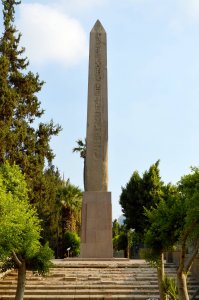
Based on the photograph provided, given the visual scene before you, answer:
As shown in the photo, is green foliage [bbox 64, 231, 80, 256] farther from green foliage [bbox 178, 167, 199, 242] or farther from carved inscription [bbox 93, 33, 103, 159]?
green foliage [bbox 178, 167, 199, 242]

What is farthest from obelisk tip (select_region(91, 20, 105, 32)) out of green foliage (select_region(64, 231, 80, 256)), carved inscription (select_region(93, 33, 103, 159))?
green foliage (select_region(64, 231, 80, 256))

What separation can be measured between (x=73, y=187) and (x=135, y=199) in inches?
209

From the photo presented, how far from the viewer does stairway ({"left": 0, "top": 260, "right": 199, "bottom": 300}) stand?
9.71 m

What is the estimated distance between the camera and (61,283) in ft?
34.9

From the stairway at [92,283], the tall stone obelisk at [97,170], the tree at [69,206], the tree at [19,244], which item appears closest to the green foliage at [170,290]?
the stairway at [92,283]

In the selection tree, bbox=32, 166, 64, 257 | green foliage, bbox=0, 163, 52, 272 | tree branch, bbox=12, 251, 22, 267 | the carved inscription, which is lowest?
tree branch, bbox=12, 251, 22, 267

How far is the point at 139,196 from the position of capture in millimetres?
25172

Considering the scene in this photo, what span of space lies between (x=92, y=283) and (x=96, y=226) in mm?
4463

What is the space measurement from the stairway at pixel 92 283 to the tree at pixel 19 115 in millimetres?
8992

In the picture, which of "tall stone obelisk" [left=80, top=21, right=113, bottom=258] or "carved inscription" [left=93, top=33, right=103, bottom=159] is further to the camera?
"carved inscription" [left=93, top=33, right=103, bottom=159]

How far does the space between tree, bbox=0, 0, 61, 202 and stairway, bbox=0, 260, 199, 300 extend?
29.5 feet

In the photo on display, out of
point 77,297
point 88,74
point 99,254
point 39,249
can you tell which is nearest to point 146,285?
point 77,297

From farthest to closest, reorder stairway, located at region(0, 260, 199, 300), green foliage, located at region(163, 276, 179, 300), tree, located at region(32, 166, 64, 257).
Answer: tree, located at region(32, 166, 64, 257) → stairway, located at region(0, 260, 199, 300) → green foliage, located at region(163, 276, 179, 300)

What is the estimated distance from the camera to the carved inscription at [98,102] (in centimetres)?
1545
